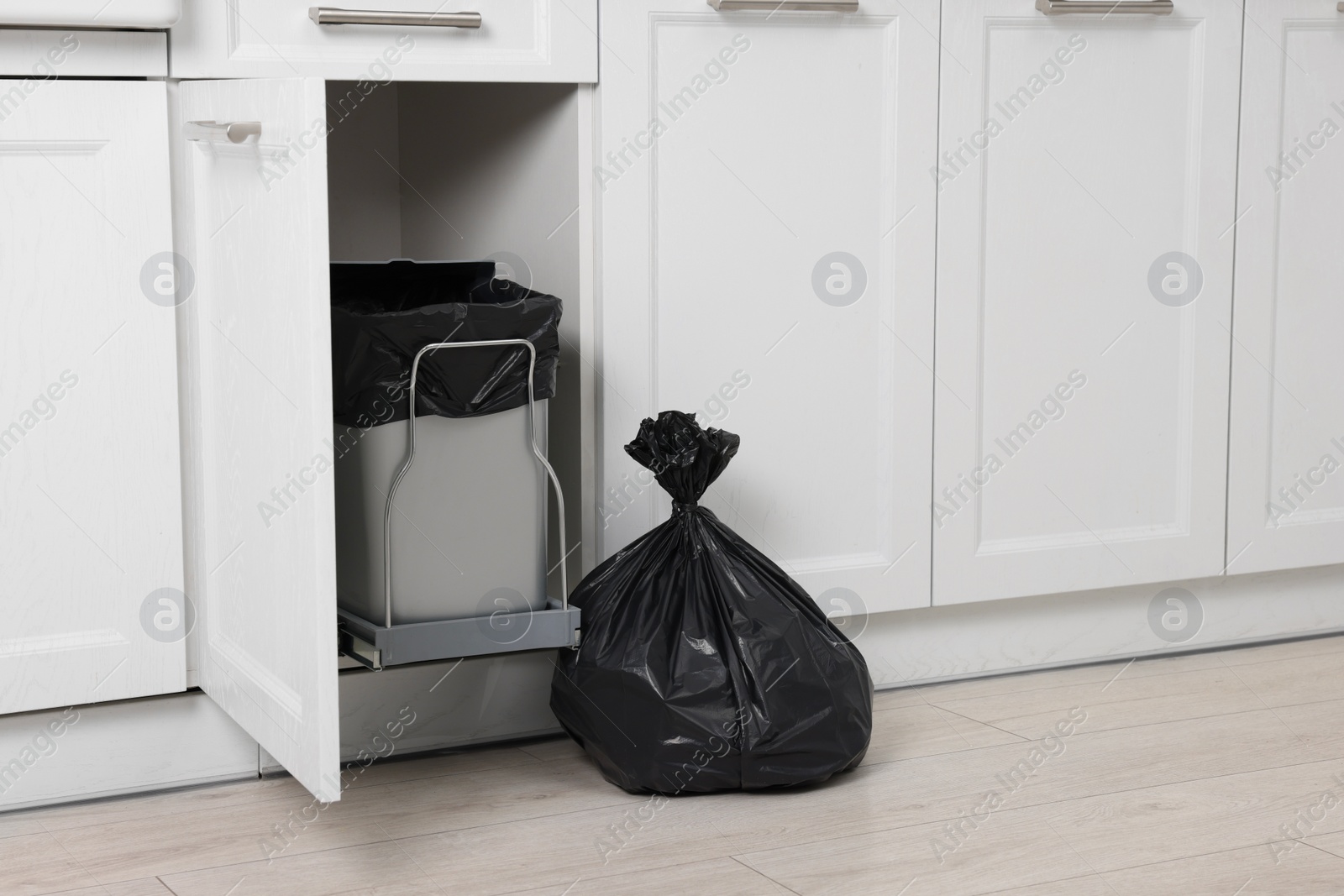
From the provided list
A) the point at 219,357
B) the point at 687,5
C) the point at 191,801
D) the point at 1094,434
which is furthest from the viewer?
the point at 1094,434

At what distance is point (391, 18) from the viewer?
1.48m

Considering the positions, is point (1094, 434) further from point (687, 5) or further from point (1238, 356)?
point (687, 5)

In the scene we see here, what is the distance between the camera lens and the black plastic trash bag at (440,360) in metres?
1.41

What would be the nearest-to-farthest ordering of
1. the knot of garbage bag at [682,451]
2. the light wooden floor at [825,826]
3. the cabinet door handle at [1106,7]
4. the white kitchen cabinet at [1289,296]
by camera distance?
the light wooden floor at [825,826] < the knot of garbage bag at [682,451] < the cabinet door handle at [1106,7] < the white kitchen cabinet at [1289,296]

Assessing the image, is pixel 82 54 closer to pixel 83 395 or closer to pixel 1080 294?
pixel 83 395

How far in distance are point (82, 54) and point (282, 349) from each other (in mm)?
431

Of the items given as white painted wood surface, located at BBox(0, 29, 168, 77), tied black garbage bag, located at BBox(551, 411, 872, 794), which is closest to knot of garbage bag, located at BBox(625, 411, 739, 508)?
tied black garbage bag, located at BBox(551, 411, 872, 794)

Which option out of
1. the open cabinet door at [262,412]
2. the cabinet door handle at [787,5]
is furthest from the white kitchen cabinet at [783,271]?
the open cabinet door at [262,412]

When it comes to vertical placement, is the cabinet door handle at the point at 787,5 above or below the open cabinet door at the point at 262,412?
above

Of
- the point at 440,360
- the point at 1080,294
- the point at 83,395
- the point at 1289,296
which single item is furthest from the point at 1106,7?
the point at 83,395

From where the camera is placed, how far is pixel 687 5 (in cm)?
164

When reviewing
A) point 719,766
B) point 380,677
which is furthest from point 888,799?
point 380,677

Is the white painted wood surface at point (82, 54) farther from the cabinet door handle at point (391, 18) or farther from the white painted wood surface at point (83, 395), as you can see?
the cabinet door handle at point (391, 18)

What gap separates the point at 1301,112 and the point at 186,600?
1.66 metres
